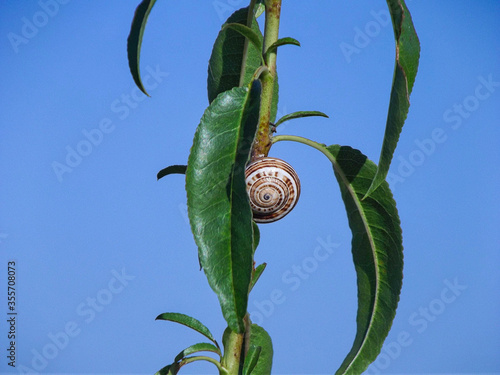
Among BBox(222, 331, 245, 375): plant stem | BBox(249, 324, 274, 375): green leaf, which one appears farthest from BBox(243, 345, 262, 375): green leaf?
BBox(249, 324, 274, 375): green leaf

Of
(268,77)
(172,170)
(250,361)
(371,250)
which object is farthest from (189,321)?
(268,77)

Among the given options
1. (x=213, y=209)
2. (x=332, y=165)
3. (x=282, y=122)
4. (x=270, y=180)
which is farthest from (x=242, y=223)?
(x=332, y=165)

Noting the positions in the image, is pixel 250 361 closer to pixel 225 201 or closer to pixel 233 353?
pixel 233 353

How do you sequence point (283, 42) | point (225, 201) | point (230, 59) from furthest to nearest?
point (230, 59), point (283, 42), point (225, 201)

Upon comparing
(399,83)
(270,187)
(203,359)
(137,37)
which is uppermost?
(137,37)

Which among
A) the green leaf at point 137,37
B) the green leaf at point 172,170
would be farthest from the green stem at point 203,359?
the green leaf at point 137,37

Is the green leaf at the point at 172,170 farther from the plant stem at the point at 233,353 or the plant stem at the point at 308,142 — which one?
the plant stem at the point at 233,353
